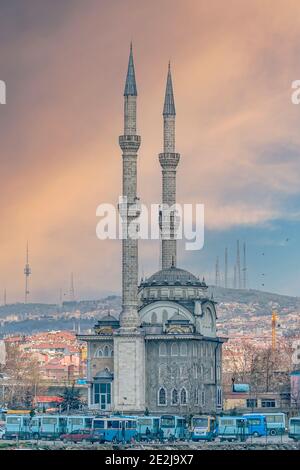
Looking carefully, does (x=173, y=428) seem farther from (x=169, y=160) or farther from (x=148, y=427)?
(x=169, y=160)

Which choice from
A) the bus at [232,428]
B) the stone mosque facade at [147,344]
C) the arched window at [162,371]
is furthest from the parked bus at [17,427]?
the arched window at [162,371]

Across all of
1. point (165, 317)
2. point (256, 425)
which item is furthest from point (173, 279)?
point (256, 425)

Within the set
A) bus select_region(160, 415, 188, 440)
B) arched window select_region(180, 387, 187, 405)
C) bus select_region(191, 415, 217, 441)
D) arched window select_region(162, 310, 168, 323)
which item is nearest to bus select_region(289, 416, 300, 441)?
bus select_region(191, 415, 217, 441)

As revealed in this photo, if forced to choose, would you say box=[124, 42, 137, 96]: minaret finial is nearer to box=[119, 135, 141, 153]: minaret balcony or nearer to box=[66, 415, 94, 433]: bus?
box=[119, 135, 141, 153]: minaret balcony

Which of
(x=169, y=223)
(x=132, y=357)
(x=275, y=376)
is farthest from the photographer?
(x=275, y=376)

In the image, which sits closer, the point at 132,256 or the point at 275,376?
the point at 132,256
